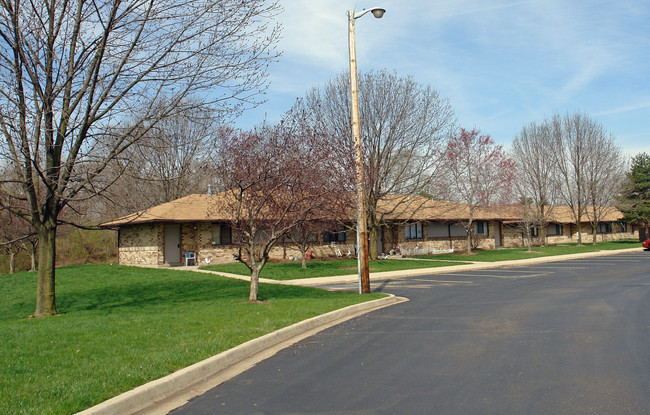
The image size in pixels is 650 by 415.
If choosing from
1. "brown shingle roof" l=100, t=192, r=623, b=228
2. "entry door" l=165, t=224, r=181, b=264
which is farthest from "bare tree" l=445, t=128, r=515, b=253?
"entry door" l=165, t=224, r=181, b=264

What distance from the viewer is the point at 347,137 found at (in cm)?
2606

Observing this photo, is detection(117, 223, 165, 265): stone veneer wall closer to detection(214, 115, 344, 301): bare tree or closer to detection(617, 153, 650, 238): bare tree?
detection(214, 115, 344, 301): bare tree

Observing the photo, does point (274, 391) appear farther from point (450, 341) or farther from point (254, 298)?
point (254, 298)

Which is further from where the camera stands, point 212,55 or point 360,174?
point 360,174

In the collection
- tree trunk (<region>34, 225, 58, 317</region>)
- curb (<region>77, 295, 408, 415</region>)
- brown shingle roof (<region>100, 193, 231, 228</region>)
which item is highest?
brown shingle roof (<region>100, 193, 231, 228</region>)

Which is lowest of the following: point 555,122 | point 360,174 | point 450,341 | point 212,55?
point 450,341

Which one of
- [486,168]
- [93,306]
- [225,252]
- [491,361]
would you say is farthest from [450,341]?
[486,168]

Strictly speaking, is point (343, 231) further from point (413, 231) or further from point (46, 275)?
point (46, 275)

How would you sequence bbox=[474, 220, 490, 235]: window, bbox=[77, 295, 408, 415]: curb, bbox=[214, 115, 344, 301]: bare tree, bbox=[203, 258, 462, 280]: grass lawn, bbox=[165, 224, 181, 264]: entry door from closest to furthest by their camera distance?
1. bbox=[77, 295, 408, 415]: curb
2. bbox=[214, 115, 344, 301]: bare tree
3. bbox=[203, 258, 462, 280]: grass lawn
4. bbox=[165, 224, 181, 264]: entry door
5. bbox=[474, 220, 490, 235]: window

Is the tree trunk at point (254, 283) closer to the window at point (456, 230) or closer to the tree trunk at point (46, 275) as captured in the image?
the tree trunk at point (46, 275)

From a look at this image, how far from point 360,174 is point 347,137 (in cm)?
801

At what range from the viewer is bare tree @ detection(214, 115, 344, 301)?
13.5m

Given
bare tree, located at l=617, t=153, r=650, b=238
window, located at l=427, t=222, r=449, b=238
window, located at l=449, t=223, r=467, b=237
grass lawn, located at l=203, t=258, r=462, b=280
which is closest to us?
grass lawn, located at l=203, t=258, r=462, b=280

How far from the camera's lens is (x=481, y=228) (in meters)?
45.1
